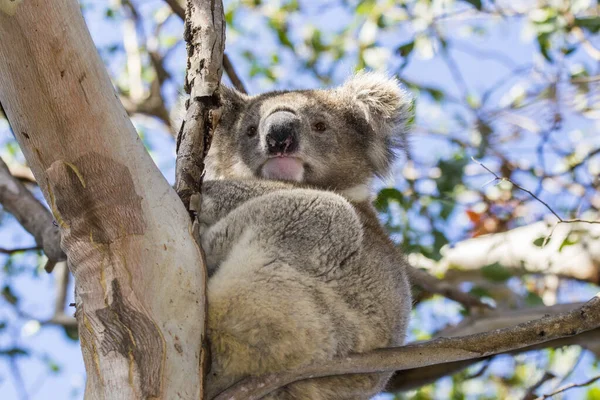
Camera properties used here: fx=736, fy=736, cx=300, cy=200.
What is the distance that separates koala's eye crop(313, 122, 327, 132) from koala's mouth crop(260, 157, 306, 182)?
1.03ft

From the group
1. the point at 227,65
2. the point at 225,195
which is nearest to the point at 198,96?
the point at 225,195

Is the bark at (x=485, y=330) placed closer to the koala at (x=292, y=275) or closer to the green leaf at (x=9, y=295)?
the koala at (x=292, y=275)

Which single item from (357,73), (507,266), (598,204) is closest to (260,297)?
(357,73)

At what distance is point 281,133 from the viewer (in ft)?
10.1

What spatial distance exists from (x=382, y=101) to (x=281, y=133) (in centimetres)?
76

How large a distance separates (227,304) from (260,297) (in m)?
0.11

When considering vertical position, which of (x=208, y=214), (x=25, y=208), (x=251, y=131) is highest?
(x=25, y=208)

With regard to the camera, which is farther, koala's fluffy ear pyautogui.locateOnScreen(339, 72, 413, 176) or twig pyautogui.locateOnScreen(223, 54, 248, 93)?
twig pyautogui.locateOnScreen(223, 54, 248, 93)

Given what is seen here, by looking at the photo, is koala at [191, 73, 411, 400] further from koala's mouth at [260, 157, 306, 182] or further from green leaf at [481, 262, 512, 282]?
green leaf at [481, 262, 512, 282]

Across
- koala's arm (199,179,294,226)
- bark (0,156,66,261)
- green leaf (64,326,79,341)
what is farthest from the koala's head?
green leaf (64,326,79,341)

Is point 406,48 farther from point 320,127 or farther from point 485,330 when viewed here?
point 485,330

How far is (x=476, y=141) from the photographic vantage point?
6020mm

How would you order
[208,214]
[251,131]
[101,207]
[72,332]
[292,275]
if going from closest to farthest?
1. [101,207]
2. [292,275]
3. [208,214]
4. [251,131]
5. [72,332]

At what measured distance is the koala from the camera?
92.8 inches
